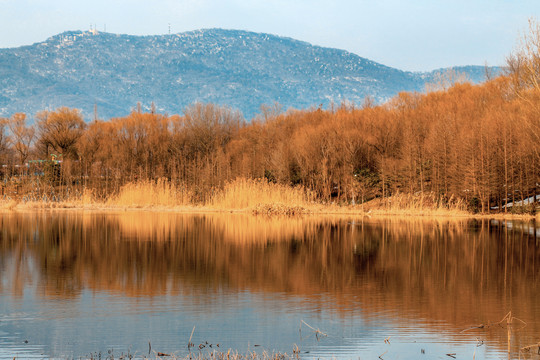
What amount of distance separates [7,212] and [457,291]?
28.6m

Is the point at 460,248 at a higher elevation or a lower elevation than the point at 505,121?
lower

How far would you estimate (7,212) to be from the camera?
113 ft

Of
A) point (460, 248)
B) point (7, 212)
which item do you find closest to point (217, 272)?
point (460, 248)

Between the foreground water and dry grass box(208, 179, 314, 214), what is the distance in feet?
36.6

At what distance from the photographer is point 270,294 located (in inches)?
424

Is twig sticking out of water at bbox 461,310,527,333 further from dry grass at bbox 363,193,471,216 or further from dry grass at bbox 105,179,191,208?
dry grass at bbox 105,179,191,208

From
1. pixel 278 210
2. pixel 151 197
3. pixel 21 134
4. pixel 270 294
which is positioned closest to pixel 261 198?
pixel 278 210

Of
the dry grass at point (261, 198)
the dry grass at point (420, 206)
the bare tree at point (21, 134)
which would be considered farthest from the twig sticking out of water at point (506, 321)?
the bare tree at point (21, 134)

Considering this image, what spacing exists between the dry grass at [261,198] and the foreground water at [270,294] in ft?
36.6

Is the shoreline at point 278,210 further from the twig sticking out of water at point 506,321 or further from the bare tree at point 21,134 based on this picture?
the twig sticking out of water at point 506,321

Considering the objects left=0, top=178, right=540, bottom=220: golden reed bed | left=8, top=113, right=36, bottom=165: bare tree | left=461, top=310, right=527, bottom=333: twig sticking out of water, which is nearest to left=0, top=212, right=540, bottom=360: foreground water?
left=461, top=310, right=527, bottom=333: twig sticking out of water

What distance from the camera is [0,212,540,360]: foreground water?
25.2 ft

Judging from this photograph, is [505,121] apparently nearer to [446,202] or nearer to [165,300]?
[446,202]

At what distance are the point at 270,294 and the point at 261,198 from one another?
2287 centimetres
